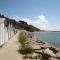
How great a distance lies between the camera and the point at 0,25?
17109mm

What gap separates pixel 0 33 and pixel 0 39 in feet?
1.72

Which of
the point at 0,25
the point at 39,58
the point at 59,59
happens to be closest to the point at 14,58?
the point at 39,58

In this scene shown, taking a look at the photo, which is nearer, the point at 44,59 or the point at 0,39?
the point at 44,59

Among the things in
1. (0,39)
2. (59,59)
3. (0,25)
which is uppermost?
(0,25)

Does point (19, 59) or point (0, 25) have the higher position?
point (0, 25)

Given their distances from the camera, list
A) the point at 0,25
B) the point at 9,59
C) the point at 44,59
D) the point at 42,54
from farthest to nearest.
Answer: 1. the point at 0,25
2. the point at 42,54
3. the point at 44,59
4. the point at 9,59

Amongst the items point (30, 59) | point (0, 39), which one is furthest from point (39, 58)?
point (0, 39)

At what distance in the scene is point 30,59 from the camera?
11.7m

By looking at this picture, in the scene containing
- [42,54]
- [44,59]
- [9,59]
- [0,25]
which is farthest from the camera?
[0,25]

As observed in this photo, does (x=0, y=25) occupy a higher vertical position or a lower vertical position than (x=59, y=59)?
higher

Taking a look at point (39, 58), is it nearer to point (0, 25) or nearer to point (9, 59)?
point (9, 59)

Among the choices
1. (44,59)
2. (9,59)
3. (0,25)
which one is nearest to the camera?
(9,59)

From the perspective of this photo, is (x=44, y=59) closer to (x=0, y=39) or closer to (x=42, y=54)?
(x=42, y=54)

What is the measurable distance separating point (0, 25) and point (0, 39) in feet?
4.12
